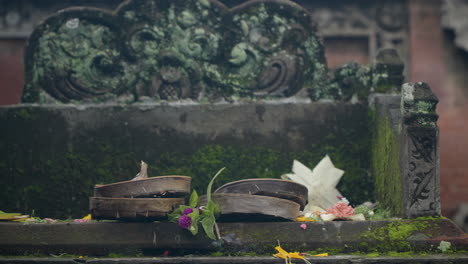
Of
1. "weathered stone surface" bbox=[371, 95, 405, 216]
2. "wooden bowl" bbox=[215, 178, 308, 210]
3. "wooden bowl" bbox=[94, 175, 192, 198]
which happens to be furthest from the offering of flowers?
"weathered stone surface" bbox=[371, 95, 405, 216]

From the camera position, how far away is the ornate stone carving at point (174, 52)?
545cm

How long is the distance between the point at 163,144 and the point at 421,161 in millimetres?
2042

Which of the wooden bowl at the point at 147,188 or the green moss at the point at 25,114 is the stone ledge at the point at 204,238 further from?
the green moss at the point at 25,114

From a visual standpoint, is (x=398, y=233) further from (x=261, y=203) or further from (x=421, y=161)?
(x=261, y=203)

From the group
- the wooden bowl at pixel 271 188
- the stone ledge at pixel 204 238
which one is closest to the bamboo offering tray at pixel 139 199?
the stone ledge at pixel 204 238

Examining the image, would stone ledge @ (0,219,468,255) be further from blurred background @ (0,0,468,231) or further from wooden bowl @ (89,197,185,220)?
blurred background @ (0,0,468,231)

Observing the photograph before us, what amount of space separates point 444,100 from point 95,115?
6.43 m

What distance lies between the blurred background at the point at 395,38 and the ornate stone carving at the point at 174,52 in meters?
4.78

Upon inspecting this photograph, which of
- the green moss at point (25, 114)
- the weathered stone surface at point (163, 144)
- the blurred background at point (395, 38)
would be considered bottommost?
the weathered stone surface at point (163, 144)

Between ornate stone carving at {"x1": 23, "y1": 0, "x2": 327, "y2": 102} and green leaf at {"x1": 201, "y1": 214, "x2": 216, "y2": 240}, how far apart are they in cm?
158

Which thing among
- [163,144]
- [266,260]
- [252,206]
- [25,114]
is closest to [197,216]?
[252,206]

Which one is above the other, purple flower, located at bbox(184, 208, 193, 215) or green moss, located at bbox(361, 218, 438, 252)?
purple flower, located at bbox(184, 208, 193, 215)

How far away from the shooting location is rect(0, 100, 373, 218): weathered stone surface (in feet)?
17.5

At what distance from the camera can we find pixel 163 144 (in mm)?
5410
